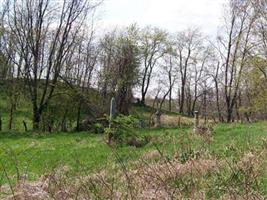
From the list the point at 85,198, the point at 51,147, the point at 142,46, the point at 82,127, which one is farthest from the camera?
the point at 142,46

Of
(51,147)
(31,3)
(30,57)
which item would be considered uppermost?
(31,3)

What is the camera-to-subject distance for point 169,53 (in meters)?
69.2

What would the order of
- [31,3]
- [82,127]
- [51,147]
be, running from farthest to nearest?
[31,3] < [82,127] < [51,147]

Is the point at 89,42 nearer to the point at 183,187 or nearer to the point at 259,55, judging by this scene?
the point at 259,55

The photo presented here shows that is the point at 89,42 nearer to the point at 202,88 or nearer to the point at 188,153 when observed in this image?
the point at 202,88

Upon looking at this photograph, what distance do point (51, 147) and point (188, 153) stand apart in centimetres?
1030

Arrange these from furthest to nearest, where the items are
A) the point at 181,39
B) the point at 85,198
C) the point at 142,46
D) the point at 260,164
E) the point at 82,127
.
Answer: the point at 181,39 → the point at 142,46 → the point at 82,127 → the point at 260,164 → the point at 85,198

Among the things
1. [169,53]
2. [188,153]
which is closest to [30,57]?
[188,153]

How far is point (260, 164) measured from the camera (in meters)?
7.36

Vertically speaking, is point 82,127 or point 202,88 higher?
point 202,88

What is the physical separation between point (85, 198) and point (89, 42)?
37913 millimetres

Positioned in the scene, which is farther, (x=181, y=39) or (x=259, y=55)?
(x=181, y=39)

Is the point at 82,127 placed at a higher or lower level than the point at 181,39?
lower

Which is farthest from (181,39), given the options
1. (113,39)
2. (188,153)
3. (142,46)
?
(188,153)
